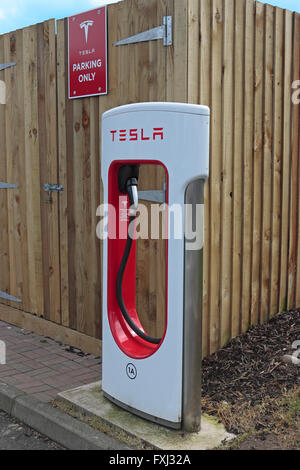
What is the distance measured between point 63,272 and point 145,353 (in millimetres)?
1911

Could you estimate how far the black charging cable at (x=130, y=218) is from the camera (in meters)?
3.64

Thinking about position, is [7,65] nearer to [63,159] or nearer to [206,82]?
[63,159]

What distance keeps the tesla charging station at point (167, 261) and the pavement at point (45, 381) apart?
1.24 feet

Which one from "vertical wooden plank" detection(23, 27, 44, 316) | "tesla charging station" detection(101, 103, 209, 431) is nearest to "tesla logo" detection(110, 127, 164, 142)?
"tesla charging station" detection(101, 103, 209, 431)

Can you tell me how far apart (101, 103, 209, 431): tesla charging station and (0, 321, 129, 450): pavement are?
38 cm

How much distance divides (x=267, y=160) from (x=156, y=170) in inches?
51.2

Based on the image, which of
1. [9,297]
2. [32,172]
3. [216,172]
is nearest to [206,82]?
[216,172]

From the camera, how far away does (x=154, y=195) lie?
168 inches

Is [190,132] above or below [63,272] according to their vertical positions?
above

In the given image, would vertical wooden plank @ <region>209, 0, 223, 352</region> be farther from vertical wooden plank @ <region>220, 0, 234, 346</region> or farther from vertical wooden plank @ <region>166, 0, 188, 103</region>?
vertical wooden plank @ <region>166, 0, 188, 103</region>

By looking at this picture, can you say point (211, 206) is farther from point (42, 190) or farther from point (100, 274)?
point (42, 190)

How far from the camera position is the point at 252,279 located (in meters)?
4.98
